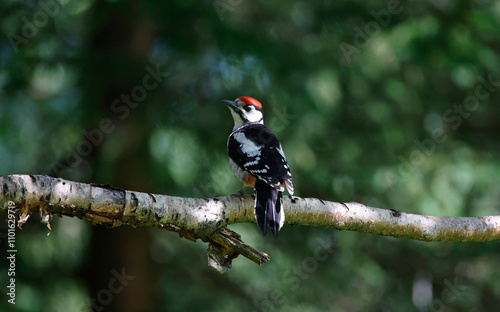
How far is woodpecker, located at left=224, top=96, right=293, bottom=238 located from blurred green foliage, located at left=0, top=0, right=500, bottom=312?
0.98 meters

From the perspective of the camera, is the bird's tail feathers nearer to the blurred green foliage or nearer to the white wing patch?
the white wing patch

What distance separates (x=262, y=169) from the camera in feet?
12.1

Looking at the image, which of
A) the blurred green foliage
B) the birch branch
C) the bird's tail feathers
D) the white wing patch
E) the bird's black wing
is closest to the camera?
the birch branch

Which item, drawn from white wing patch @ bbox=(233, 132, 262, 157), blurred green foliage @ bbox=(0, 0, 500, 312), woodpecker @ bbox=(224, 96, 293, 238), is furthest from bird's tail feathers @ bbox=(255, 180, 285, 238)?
blurred green foliage @ bbox=(0, 0, 500, 312)

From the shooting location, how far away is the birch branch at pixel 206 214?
2.38 m

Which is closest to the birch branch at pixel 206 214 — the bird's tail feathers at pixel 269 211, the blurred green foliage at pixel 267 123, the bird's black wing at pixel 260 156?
the bird's tail feathers at pixel 269 211

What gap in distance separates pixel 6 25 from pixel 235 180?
113 inches

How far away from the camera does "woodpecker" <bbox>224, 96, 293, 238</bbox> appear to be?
3205mm

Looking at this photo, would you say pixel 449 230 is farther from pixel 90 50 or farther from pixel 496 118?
pixel 496 118

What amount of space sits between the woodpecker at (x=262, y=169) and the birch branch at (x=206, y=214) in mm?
93

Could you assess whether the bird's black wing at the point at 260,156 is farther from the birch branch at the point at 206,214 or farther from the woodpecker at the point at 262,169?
the birch branch at the point at 206,214

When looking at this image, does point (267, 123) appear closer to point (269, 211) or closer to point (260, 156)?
point (260, 156)

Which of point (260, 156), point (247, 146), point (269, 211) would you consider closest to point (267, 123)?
point (247, 146)

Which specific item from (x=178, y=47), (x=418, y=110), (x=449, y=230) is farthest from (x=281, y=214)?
(x=418, y=110)
